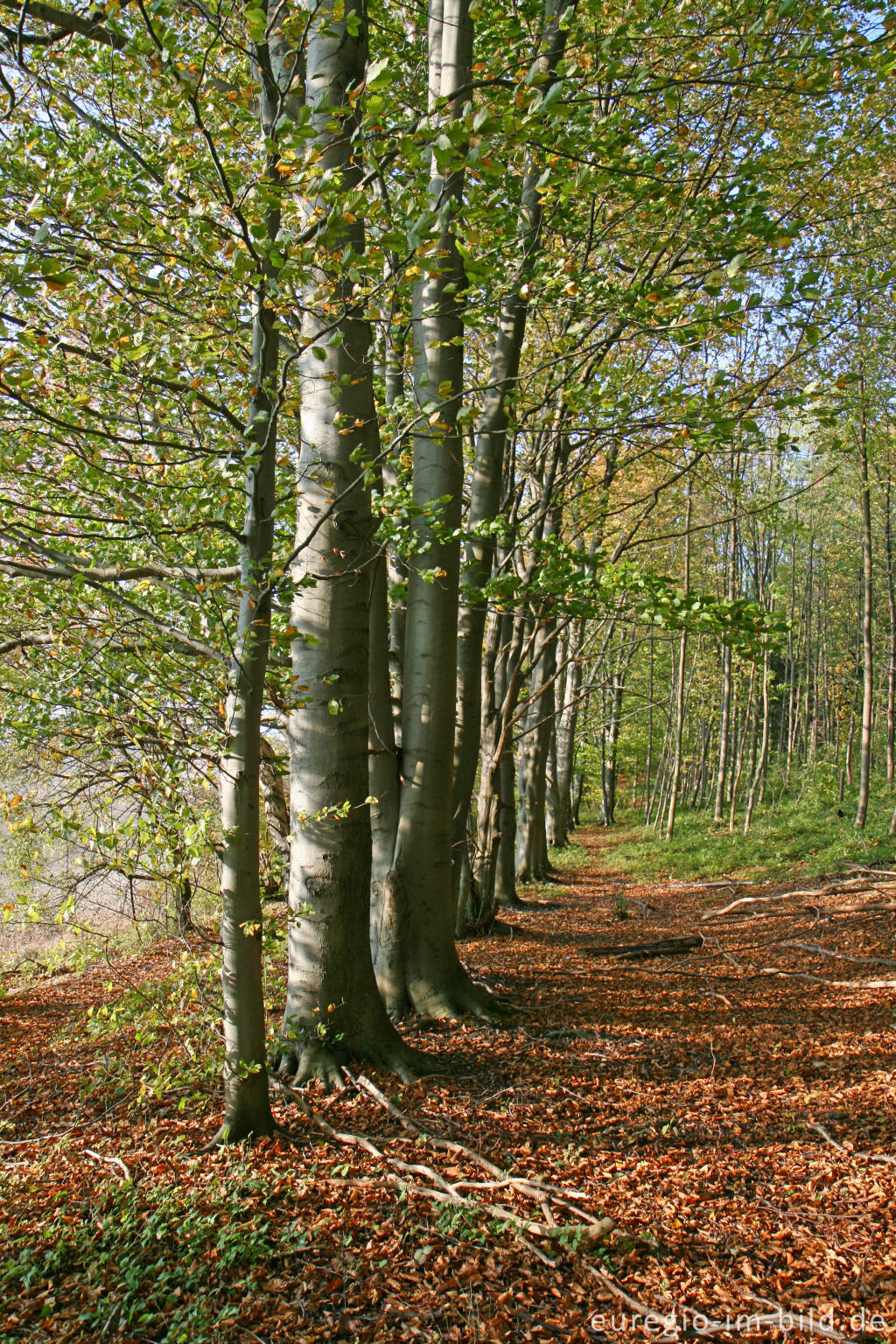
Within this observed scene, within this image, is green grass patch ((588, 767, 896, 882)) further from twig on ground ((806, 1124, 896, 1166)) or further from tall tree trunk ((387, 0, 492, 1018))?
twig on ground ((806, 1124, 896, 1166))

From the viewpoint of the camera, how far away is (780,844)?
1734cm

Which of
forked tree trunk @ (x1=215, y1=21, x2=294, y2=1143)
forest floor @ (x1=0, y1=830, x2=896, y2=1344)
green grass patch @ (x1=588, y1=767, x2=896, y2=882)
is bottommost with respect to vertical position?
green grass patch @ (x1=588, y1=767, x2=896, y2=882)

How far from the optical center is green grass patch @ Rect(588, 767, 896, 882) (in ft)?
47.8

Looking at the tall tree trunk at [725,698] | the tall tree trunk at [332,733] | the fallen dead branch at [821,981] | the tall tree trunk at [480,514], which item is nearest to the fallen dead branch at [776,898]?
the fallen dead branch at [821,981]

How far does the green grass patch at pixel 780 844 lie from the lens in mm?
14562

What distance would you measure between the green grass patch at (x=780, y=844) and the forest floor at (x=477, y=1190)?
841cm

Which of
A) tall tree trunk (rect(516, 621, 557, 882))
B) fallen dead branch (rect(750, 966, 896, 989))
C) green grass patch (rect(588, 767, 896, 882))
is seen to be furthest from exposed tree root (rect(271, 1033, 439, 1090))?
tall tree trunk (rect(516, 621, 557, 882))

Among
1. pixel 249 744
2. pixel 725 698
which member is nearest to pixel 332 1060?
pixel 249 744

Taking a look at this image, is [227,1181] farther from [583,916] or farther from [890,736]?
[890,736]

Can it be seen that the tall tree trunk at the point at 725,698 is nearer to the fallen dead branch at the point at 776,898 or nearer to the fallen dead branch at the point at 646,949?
the fallen dead branch at the point at 776,898

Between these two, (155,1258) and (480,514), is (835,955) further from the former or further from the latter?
(155,1258)

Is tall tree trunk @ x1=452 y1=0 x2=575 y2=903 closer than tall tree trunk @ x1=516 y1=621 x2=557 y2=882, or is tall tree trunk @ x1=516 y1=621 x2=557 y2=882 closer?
tall tree trunk @ x1=452 y1=0 x2=575 y2=903

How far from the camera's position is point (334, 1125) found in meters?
3.99

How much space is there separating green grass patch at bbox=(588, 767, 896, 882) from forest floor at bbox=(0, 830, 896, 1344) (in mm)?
8405
